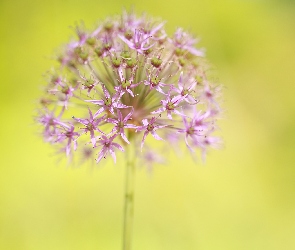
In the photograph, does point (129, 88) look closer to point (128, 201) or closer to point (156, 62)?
point (156, 62)

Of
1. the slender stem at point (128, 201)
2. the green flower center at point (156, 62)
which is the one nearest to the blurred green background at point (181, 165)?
the slender stem at point (128, 201)

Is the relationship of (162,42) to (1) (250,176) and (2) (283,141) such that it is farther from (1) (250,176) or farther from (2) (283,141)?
(2) (283,141)

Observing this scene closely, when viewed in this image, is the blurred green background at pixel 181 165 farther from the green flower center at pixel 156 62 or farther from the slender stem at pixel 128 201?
the green flower center at pixel 156 62

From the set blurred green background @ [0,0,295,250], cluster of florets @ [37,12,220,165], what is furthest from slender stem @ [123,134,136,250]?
blurred green background @ [0,0,295,250]

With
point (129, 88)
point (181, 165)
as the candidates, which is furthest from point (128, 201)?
point (181, 165)

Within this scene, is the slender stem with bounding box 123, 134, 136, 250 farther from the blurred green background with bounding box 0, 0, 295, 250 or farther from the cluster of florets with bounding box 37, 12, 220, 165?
the blurred green background with bounding box 0, 0, 295, 250

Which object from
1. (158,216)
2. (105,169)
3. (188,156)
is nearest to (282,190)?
(188,156)
